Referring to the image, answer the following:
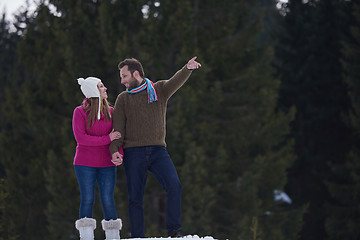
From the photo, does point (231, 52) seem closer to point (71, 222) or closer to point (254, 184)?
point (254, 184)

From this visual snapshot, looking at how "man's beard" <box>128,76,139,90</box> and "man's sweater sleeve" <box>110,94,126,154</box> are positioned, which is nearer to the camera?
"man's sweater sleeve" <box>110,94,126,154</box>

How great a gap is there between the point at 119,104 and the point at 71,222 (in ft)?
35.7

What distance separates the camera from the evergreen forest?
15.7m

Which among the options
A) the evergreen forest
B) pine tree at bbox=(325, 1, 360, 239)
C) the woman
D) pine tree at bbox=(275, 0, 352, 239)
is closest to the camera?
the woman

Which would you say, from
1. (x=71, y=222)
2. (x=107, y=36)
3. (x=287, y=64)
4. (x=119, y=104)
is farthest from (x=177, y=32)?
(x=119, y=104)

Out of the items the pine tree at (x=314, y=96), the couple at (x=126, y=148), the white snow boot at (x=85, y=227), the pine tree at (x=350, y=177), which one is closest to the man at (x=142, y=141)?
the couple at (x=126, y=148)

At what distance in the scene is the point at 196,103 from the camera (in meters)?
16.0

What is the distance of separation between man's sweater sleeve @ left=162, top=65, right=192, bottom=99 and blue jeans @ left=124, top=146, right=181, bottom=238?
648 millimetres

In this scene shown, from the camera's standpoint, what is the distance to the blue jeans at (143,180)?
5676 mm

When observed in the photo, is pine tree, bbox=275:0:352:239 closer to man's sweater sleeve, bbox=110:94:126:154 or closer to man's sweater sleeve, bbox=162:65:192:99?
man's sweater sleeve, bbox=162:65:192:99

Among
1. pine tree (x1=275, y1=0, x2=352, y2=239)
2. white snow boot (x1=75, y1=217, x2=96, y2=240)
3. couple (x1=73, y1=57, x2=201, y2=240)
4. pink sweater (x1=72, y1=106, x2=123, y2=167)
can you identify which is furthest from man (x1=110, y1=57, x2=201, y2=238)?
pine tree (x1=275, y1=0, x2=352, y2=239)

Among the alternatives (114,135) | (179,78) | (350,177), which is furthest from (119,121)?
(350,177)

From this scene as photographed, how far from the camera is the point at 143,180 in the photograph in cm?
578

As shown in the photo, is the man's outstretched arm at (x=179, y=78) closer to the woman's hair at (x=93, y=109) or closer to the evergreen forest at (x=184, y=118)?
the woman's hair at (x=93, y=109)
